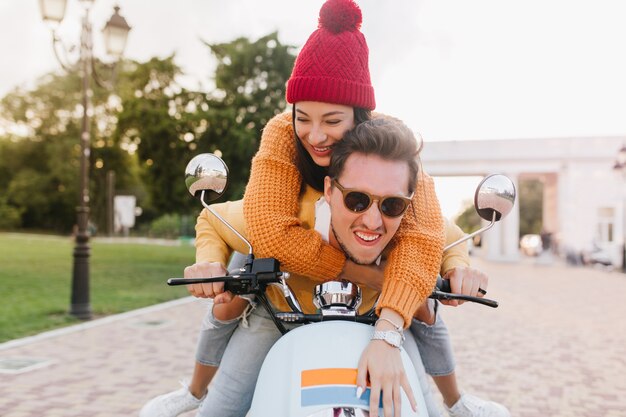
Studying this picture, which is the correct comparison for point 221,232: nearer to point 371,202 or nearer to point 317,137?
point 317,137

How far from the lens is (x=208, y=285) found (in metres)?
1.96

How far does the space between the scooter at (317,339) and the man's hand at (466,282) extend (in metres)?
0.03

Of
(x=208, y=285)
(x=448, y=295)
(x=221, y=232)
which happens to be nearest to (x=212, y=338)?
(x=221, y=232)

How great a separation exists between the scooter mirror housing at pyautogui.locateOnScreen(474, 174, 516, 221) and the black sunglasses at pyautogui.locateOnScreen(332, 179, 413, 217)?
1.10ft

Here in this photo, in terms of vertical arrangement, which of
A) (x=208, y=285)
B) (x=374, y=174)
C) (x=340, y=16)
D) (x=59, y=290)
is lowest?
(x=59, y=290)

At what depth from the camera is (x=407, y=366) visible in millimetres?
1757

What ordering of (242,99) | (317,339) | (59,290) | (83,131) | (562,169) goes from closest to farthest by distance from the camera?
(317,339)
(83,131)
(59,290)
(242,99)
(562,169)

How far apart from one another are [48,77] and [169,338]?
1926 inches

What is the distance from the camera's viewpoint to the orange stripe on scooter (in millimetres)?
1573

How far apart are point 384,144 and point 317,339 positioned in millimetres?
569

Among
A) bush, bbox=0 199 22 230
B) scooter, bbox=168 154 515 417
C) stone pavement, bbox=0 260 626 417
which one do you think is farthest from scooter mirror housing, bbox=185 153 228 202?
bush, bbox=0 199 22 230

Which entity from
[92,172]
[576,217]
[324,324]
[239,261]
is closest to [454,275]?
[324,324]

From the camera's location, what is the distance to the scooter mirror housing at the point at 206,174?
6.70 ft

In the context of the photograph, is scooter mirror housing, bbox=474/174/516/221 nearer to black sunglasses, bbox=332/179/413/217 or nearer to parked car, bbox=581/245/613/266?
black sunglasses, bbox=332/179/413/217
